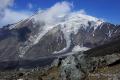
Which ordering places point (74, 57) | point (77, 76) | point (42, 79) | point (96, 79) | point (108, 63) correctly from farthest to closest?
point (108, 63) → point (42, 79) → point (96, 79) → point (74, 57) → point (77, 76)

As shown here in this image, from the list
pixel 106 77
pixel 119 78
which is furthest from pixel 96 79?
pixel 119 78

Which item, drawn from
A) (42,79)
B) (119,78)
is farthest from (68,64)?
(42,79)

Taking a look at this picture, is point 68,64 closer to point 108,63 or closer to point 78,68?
point 78,68

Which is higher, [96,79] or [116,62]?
[116,62]

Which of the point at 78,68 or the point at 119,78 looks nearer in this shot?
the point at 78,68

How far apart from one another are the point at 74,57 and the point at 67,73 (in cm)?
231

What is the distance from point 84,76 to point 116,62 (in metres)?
27.1

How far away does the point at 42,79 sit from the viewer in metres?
44.9

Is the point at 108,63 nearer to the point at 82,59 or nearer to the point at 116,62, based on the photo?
the point at 116,62

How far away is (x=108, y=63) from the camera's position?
5419 cm

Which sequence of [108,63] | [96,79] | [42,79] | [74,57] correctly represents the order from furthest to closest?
[108,63]
[42,79]
[96,79]
[74,57]

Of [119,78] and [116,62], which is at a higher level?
[116,62]

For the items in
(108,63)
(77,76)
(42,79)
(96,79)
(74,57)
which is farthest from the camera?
(108,63)

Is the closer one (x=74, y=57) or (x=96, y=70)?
(x=74, y=57)
